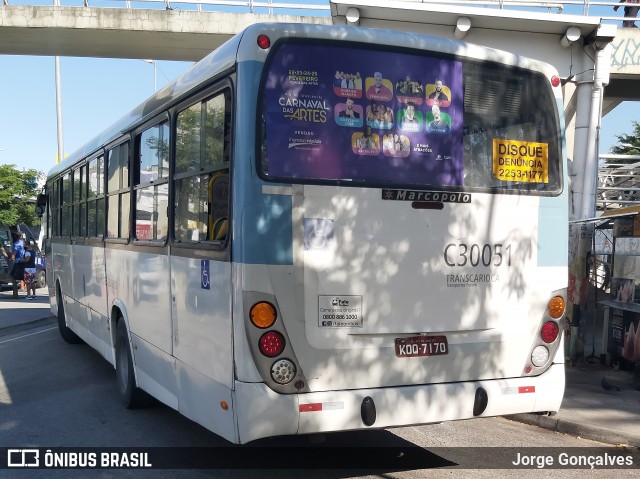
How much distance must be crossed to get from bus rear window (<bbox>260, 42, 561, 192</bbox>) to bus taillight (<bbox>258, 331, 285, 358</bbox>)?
3.37 ft

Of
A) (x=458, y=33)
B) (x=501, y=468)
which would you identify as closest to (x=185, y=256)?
(x=501, y=468)

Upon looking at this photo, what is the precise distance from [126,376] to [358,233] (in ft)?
13.0

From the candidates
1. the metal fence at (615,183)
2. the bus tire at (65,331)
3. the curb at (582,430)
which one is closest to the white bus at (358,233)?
the curb at (582,430)

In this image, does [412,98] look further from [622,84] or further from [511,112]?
[622,84]

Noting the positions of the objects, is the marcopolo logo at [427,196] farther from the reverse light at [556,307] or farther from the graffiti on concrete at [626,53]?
the graffiti on concrete at [626,53]

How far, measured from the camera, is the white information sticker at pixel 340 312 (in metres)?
4.42

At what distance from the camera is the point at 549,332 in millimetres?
5156

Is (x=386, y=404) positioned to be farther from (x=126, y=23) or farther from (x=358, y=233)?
(x=126, y=23)

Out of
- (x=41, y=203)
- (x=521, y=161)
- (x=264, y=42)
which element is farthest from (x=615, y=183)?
(x=264, y=42)

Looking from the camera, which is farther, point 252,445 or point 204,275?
point 252,445

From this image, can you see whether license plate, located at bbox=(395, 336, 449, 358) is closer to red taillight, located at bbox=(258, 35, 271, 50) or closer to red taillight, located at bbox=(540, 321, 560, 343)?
red taillight, located at bbox=(540, 321, 560, 343)

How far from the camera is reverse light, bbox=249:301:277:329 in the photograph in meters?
4.24

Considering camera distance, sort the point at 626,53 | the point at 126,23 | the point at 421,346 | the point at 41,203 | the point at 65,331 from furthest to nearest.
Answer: the point at 126,23, the point at 626,53, the point at 41,203, the point at 65,331, the point at 421,346

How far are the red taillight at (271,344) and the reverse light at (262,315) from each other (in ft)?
0.21
